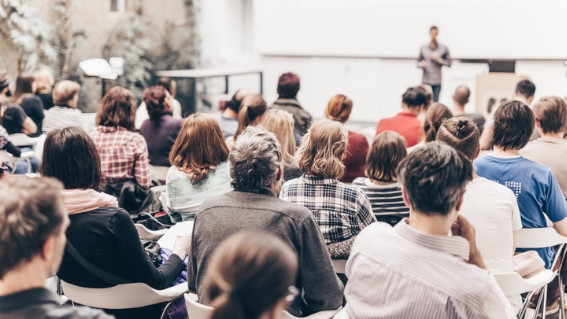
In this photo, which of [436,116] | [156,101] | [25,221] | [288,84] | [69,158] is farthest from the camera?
[288,84]

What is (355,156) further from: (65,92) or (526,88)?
(65,92)

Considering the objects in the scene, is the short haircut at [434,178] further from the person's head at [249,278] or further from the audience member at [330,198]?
the audience member at [330,198]

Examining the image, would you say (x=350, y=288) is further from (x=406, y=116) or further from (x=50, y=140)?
(x=406, y=116)

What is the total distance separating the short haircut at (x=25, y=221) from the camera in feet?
5.52

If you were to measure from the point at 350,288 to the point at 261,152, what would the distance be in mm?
781

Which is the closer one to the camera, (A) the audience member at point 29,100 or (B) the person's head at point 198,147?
(B) the person's head at point 198,147

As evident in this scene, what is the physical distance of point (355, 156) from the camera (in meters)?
5.15

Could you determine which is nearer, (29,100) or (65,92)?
(65,92)

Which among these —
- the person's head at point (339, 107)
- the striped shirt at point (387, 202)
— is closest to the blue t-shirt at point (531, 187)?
the striped shirt at point (387, 202)

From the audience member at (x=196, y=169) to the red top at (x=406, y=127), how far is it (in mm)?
2606

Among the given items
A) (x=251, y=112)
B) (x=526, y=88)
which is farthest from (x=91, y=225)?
(x=526, y=88)

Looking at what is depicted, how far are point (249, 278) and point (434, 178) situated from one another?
0.94 m

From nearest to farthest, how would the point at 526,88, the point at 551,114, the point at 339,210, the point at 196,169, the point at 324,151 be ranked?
the point at 339,210 → the point at 324,151 → the point at 196,169 → the point at 551,114 → the point at 526,88

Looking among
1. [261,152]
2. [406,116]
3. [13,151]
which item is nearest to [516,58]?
[406,116]
